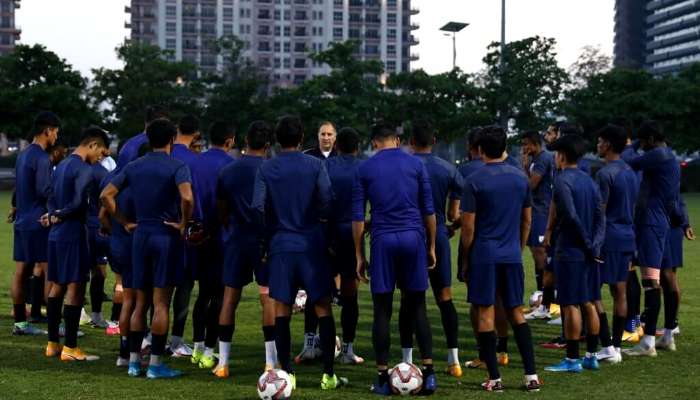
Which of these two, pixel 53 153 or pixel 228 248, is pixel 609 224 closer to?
pixel 228 248

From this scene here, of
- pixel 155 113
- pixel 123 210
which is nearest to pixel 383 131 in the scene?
pixel 123 210

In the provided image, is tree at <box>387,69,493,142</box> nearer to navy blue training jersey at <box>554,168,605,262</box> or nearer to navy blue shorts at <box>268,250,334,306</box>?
navy blue training jersey at <box>554,168,605,262</box>

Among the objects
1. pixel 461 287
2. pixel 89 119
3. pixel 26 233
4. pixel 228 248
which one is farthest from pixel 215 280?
pixel 89 119

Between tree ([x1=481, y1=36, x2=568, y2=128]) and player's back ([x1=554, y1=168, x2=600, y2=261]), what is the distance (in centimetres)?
5143

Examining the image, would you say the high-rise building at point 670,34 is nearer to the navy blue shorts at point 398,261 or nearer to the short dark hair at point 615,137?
the short dark hair at point 615,137

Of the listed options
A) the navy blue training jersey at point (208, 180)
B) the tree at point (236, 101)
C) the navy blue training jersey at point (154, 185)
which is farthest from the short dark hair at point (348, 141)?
the tree at point (236, 101)

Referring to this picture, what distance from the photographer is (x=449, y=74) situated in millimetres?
64625

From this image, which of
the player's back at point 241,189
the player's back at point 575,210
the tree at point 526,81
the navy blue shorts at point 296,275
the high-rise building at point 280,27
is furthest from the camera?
the high-rise building at point 280,27

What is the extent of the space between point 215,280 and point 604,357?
3.95 meters

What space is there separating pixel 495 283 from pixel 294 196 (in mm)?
1875

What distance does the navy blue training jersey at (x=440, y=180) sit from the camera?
358 inches

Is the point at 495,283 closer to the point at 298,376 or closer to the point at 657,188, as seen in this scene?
the point at 298,376

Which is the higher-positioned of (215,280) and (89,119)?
(89,119)

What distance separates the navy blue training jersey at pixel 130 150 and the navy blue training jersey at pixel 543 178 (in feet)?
15.7
